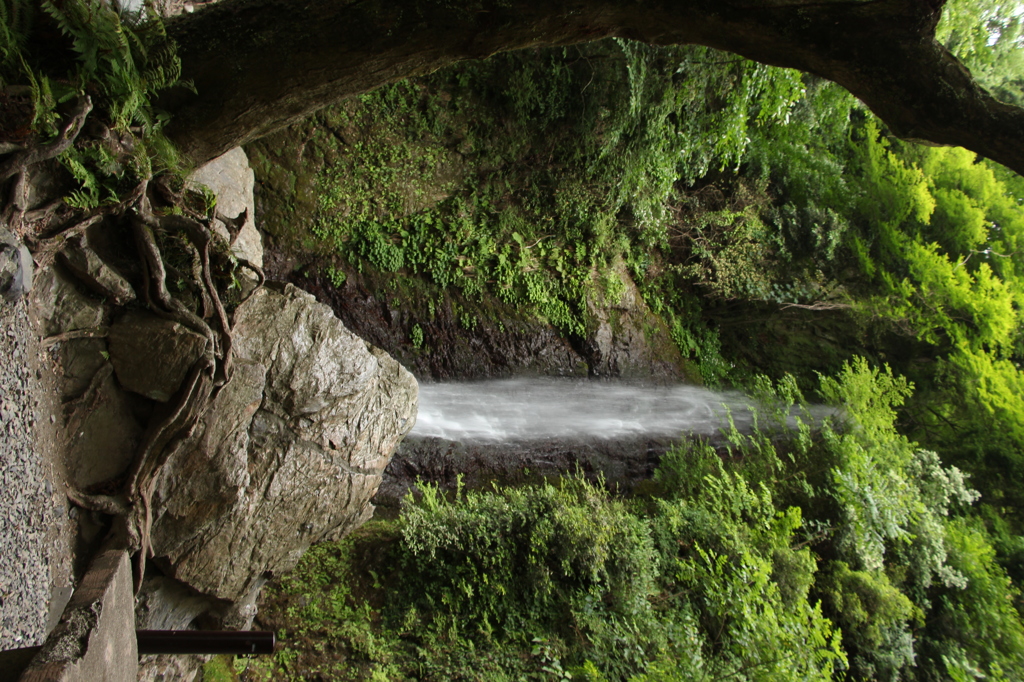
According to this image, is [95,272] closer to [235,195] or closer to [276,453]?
[276,453]

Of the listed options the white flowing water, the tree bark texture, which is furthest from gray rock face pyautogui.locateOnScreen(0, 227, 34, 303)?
the white flowing water

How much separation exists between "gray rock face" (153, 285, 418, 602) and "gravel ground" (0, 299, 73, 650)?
0.72m

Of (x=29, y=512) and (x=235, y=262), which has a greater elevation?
(x=235, y=262)

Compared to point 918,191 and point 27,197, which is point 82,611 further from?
point 918,191

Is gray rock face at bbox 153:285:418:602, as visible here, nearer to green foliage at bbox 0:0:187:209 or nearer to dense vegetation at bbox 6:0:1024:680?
green foliage at bbox 0:0:187:209

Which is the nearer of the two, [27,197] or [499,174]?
[27,197]

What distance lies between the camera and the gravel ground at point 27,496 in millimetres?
3275

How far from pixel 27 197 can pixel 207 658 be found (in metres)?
4.51

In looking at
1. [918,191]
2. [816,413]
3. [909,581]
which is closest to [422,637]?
[909,581]

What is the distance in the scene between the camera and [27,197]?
3.43 metres

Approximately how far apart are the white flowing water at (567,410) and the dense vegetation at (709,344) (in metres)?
0.74

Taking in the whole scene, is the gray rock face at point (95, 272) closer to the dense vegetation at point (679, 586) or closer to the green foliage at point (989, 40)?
the dense vegetation at point (679, 586)

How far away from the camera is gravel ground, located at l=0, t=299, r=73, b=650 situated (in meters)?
3.28

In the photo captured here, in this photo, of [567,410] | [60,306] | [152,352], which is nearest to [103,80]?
[60,306]
